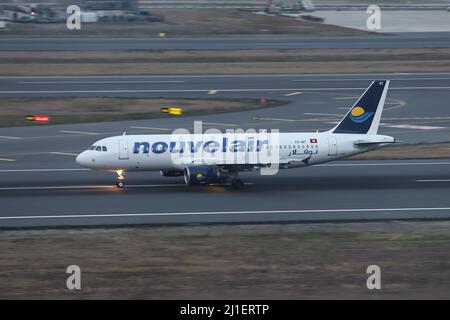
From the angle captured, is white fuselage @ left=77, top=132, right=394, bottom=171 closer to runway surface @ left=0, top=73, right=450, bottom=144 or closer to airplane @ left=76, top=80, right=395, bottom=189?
airplane @ left=76, top=80, right=395, bottom=189

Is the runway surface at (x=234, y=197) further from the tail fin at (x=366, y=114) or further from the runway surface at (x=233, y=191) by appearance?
the tail fin at (x=366, y=114)

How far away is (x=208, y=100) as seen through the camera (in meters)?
73.8

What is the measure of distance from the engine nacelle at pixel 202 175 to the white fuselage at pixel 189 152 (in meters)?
0.88

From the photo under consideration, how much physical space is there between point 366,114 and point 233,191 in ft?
29.9

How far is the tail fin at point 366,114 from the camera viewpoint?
4794cm

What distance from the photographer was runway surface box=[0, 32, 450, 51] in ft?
340

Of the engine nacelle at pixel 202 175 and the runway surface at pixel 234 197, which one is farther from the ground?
the engine nacelle at pixel 202 175

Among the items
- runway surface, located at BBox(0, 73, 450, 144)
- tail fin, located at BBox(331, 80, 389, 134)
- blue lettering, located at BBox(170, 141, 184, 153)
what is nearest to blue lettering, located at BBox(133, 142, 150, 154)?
blue lettering, located at BBox(170, 141, 184, 153)

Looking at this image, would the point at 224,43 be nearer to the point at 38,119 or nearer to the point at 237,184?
the point at 38,119

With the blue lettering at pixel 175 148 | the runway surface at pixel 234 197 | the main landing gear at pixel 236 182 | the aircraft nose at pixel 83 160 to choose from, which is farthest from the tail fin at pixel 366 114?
the aircraft nose at pixel 83 160

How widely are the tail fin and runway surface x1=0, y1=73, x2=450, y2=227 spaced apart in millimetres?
2765

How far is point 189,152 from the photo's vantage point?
4538 cm

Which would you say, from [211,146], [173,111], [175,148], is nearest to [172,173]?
[175,148]
